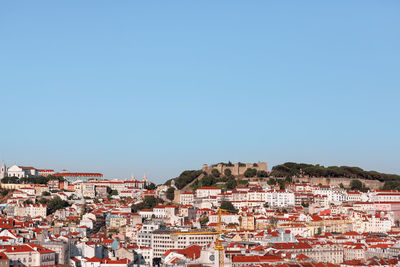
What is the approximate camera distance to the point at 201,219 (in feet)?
210

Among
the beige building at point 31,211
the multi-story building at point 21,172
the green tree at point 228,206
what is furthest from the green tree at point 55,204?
the multi-story building at point 21,172

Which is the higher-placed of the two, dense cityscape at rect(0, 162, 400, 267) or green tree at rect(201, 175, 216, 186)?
green tree at rect(201, 175, 216, 186)

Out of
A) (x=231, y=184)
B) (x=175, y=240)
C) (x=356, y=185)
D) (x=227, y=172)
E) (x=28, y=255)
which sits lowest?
(x=28, y=255)

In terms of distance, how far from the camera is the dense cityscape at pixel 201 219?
141 ft

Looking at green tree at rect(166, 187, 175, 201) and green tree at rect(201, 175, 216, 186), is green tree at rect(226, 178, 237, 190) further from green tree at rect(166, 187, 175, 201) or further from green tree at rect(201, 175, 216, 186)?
green tree at rect(166, 187, 175, 201)

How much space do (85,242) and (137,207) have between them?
25.8 m

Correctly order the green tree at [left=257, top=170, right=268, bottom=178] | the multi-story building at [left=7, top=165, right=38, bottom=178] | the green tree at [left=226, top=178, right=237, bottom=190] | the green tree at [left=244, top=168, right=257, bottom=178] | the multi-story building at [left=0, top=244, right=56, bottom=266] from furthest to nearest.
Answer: the multi-story building at [left=7, top=165, right=38, bottom=178] < the green tree at [left=244, top=168, right=257, bottom=178] < the green tree at [left=257, top=170, right=268, bottom=178] < the green tree at [left=226, top=178, right=237, bottom=190] < the multi-story building at [left=0, top=244, right=56, bottom=266]

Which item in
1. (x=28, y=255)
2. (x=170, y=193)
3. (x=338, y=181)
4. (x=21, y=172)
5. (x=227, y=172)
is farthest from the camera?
(x=21, y=172)

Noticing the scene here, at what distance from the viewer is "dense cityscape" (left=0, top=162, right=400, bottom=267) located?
43.1 metres

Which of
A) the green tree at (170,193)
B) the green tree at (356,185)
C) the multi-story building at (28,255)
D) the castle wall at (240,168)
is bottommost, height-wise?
the multi-story building at (28,255)

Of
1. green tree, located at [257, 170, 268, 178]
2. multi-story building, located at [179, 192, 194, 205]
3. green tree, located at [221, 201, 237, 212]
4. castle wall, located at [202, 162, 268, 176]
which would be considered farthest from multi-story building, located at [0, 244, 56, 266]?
castle wall, located at [202, 162, 268, 176]

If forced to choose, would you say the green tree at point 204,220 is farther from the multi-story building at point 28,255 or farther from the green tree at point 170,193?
the multi-story building at point 28,255

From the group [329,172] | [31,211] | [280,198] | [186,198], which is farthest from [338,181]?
[31,211]

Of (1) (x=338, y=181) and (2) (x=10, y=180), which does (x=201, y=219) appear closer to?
(1) (x=338, y=181)
